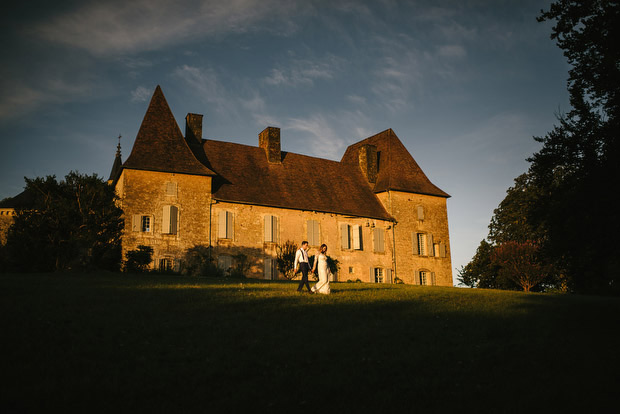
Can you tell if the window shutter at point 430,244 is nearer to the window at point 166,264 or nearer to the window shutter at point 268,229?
the window shutter at point 268,229

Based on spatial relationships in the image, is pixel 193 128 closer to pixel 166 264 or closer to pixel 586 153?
pixel 166 264

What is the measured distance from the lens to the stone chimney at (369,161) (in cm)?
3681

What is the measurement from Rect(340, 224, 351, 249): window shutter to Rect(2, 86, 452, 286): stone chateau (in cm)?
6

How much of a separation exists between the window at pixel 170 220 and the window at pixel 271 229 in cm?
516

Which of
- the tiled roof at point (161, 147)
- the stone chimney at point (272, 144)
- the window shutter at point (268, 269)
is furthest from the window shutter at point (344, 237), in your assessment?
the tiled roof at point (161, 147)

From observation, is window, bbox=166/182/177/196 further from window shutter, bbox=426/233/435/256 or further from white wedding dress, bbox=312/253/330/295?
window shutter, bbox=426/233/435/256

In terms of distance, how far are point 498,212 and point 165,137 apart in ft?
80.0

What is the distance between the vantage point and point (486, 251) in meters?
36.8

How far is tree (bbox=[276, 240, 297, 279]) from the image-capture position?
95.7 feet

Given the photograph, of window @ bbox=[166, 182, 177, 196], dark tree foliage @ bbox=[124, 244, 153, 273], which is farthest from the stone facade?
dark tree foliage @ bbox=[124, 244, 153, 273]

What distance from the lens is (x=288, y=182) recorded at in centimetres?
3266

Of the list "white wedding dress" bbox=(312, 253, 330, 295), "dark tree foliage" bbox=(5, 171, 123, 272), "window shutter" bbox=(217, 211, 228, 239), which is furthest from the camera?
"window shutter" bbox=(217, 211, 228, 239)

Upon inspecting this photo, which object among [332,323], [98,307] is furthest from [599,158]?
[98,307]

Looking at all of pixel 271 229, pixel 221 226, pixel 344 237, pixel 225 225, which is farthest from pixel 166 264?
pixel 344 237
